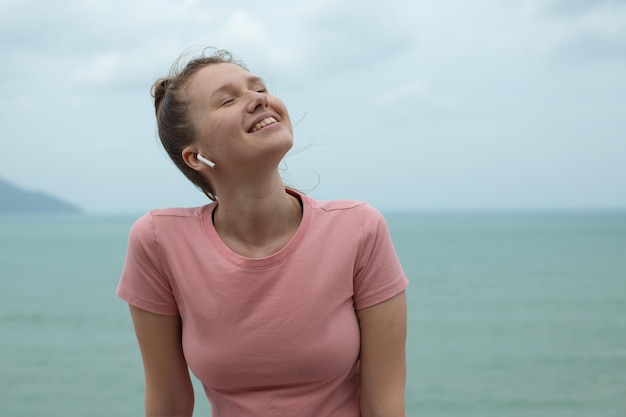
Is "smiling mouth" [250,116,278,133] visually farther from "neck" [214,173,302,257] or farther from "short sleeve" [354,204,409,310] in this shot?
"short sleeve" [354,204,409,310]

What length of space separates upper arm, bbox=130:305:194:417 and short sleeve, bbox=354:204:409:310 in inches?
16.9

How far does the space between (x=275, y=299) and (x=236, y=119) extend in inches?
15.4

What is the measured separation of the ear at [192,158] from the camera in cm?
170

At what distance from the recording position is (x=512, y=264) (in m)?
32.1

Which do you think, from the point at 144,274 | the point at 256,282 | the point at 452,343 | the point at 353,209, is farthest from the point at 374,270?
the point at 452,343

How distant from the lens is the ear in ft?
5.58

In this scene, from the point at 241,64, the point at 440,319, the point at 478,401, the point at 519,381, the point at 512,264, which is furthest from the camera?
the point at 512,264

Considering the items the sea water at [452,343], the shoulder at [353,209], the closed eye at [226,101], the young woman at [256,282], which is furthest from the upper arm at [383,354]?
the sea water at [452,343]

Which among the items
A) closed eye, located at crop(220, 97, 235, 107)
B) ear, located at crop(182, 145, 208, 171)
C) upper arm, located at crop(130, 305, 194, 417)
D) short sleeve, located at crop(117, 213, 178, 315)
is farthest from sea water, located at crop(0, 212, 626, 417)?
closed eye, located at crop(220, 97, 235, 107)

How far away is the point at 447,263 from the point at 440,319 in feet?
47.8

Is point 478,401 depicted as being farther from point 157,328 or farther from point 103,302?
point 103,302

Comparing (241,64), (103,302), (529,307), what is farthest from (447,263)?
(241,64)

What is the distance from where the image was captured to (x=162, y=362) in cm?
176

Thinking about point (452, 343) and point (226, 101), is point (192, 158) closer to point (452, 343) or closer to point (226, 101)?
point (226, 101)
